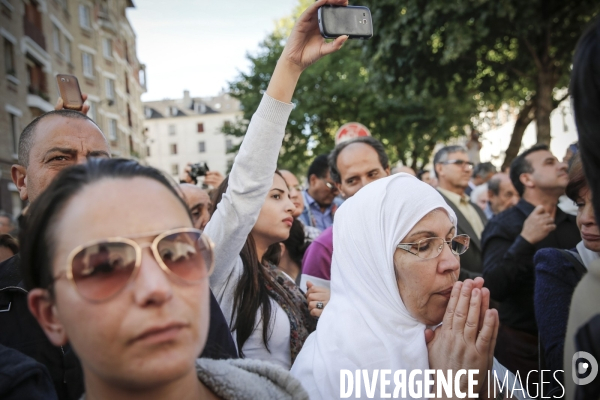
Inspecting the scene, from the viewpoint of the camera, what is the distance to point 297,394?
1641mm

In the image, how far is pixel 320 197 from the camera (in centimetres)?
678

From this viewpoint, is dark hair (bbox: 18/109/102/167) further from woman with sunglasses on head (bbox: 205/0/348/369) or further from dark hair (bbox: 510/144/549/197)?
dark hair (bbox: 510/144/549/197)

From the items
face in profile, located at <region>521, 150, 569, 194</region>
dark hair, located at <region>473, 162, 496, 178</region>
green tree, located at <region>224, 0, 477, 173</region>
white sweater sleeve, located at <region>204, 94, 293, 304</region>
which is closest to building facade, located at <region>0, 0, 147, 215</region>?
green tree, located at <region>224, 0, 477, 173</region>

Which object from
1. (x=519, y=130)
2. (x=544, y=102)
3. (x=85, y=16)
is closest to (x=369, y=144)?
(x=544, y=102)

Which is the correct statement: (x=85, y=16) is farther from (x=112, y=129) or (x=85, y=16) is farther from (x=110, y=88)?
(x=112, y=129)

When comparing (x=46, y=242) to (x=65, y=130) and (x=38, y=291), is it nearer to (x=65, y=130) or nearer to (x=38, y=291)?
(x=38, y=291)

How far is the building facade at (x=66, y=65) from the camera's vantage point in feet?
70.6

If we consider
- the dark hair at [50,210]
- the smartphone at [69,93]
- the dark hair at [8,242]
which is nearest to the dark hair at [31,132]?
the smartphone at [69,93]

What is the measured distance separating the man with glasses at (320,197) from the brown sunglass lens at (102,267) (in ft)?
17.8

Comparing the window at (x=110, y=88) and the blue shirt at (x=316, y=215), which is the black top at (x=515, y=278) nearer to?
the blue shirt at (x=316, y=215)

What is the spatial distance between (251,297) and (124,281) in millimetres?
1679

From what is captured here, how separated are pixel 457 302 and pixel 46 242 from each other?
4.94 feet

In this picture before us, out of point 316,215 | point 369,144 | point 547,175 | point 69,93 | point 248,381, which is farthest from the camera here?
point 316,215

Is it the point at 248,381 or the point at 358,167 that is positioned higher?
the point at 358,167
